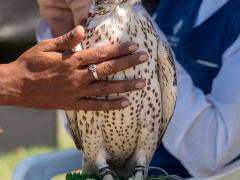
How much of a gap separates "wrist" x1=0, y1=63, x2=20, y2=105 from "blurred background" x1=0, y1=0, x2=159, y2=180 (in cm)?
255

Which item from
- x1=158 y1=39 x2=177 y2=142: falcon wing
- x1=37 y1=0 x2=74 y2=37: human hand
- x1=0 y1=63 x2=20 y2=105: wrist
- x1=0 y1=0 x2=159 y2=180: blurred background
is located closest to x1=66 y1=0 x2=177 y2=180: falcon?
x1=158 y1=39 x2=177 y2=142: falcon wing

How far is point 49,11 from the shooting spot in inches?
95.0

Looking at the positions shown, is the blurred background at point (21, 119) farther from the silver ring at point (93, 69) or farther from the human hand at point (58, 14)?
the silver ring at point (93, 69)

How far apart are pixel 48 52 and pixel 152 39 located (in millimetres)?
273

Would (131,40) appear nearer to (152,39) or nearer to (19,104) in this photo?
(152,39)

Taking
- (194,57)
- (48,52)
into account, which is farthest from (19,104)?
(194,57)

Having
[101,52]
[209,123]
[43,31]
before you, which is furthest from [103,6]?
[43,31]

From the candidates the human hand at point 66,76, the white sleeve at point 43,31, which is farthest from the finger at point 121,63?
the white sleeve at point 43,31

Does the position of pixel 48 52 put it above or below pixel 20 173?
above

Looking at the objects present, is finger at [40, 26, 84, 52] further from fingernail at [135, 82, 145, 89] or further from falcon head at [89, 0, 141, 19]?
fingernail at [135, 82, 145, 89]

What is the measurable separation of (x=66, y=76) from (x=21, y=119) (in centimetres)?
324

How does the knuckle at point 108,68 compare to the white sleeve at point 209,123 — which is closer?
the knuckle at point 108,68

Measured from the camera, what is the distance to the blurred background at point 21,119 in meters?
4.59

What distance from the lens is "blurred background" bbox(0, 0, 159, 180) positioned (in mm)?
4586
